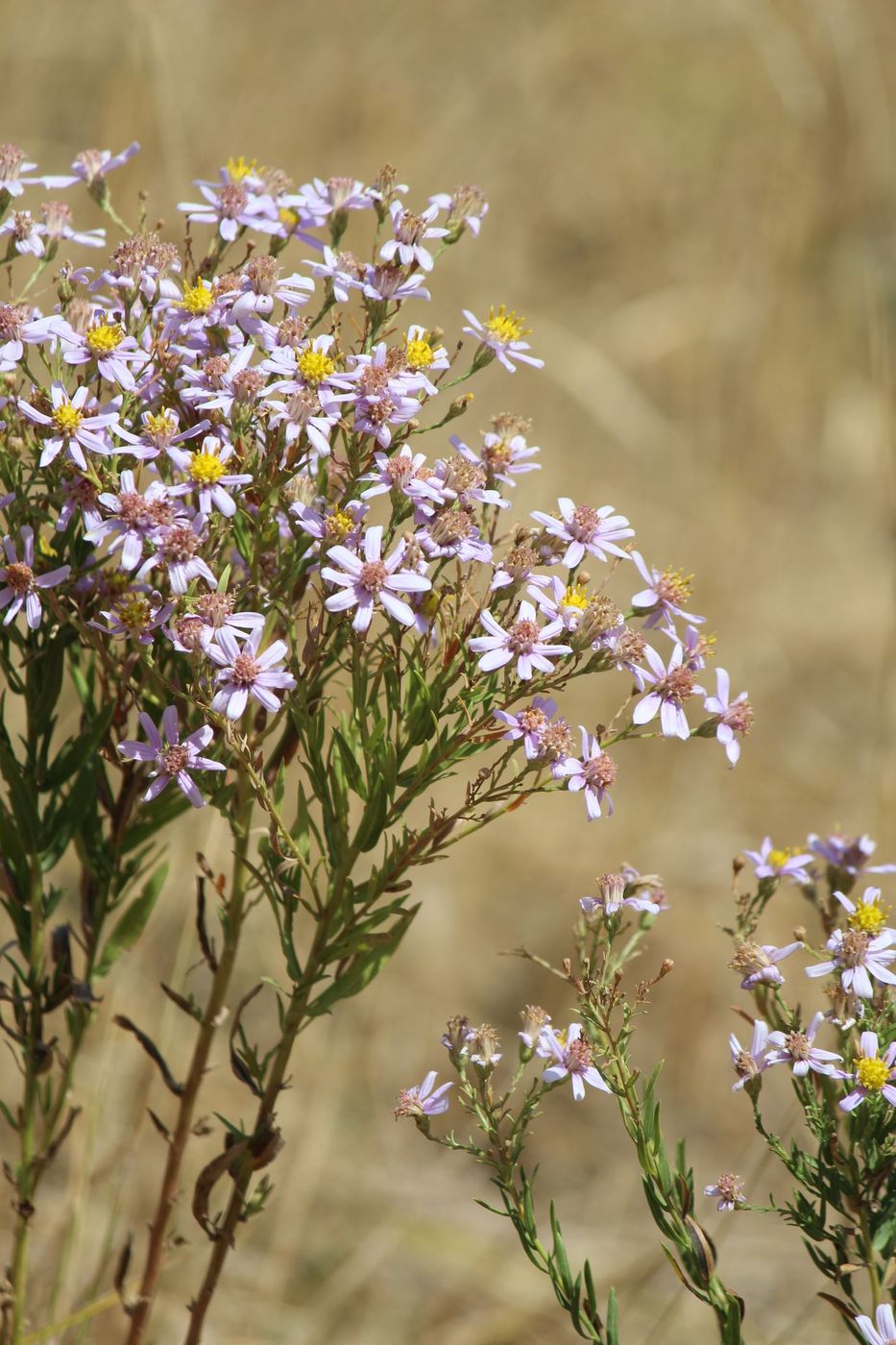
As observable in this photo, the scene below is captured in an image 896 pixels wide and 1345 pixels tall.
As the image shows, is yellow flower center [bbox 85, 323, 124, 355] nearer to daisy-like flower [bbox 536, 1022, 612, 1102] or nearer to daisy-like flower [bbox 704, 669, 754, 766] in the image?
daisy-like flower [bbox 704, 669, 754, 766]

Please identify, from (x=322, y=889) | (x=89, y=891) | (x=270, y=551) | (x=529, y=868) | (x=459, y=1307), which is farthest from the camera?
(x=529, y=868)

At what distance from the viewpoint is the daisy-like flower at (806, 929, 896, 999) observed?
1.57 meters

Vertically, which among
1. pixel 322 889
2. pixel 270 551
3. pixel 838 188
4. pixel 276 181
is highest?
pixel 838 188

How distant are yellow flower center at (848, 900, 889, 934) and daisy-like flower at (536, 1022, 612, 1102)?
40 cm

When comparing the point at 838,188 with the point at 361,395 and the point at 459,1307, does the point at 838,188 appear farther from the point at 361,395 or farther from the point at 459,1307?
the point at 459,1307

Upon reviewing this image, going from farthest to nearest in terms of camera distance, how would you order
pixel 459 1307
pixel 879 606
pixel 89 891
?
pixel 879 606, pixel 459 1307, pixel 89 891

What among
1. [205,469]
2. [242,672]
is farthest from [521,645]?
[205,469]

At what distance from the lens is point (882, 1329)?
1431 mm

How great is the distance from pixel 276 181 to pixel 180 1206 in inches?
150

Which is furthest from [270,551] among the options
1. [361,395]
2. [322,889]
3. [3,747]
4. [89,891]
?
[322,889]

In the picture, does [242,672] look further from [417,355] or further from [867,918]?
[867,918]

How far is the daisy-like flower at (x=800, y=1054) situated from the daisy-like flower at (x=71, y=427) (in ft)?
3.74

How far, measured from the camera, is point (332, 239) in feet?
6.17

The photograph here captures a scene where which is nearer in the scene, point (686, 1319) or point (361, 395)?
point (361, 395)
